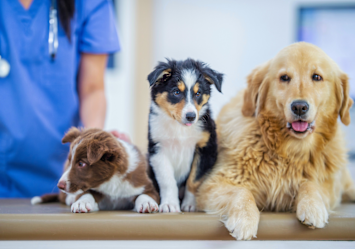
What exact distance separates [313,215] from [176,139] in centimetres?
46

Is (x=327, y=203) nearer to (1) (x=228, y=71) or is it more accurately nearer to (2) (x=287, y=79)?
(2) (x=287, y=79)

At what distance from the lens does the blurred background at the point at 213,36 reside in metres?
3.72

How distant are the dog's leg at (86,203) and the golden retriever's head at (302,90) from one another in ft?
2.04

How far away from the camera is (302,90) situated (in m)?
0.96

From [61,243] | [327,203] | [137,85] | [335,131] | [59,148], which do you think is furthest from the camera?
Answer: [137,85]

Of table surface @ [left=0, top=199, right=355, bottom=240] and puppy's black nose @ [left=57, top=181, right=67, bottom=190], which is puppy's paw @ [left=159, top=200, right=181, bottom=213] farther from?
puppy's black nose @ [left=57, top=181, right=67, bottom=190]

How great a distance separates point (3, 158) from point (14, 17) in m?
0.57

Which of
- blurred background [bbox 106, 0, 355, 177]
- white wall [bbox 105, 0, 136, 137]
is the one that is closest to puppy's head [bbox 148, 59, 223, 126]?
blurred background [bbox 106, 0, 355, 177]

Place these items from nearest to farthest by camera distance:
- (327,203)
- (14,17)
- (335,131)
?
(327,203), (335,131), (14,17)

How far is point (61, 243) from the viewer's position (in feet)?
2.43

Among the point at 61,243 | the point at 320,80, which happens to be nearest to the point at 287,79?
the point at 320,80

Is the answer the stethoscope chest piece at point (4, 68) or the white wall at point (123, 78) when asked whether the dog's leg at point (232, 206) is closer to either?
the stethoscope chest piece at point (4, 68)

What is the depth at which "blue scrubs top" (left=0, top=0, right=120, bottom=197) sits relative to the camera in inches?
49.2

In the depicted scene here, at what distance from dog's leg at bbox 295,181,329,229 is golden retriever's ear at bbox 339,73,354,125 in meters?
0.27
